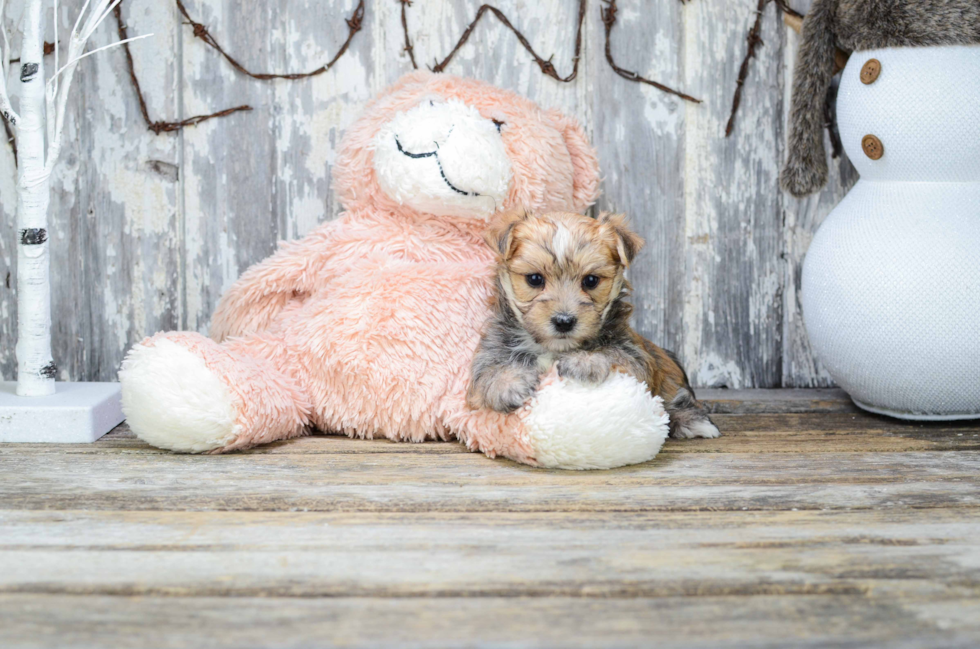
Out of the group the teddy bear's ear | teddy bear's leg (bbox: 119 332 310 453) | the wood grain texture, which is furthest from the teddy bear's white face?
the wood grain texture

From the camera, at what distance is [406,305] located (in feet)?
7.84

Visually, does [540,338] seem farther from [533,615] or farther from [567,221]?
[533,615]

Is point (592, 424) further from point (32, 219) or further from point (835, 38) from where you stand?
point (32, 219)

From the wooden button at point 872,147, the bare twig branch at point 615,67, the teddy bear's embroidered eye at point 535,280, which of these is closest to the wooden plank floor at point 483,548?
the teddy bear's embroidered eye at point 535,280

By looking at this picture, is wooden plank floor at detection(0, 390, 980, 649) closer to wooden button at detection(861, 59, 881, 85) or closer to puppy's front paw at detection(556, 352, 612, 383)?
puppy's front paw at detection(556, 352, 612, 383)

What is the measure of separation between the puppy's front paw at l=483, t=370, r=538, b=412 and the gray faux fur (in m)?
1.15

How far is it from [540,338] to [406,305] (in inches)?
17.2

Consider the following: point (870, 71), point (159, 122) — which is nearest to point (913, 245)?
point (870, 71)

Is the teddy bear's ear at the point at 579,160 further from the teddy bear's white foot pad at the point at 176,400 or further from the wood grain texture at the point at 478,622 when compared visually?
the wood grain texture at the point at 478,622

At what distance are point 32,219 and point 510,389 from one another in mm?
1400

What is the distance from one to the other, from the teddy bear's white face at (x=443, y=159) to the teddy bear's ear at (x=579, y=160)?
30cm

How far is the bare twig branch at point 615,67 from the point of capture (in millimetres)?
2855

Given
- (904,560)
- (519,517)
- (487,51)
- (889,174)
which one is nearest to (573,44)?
(487,51)

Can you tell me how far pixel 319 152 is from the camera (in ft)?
9.55
